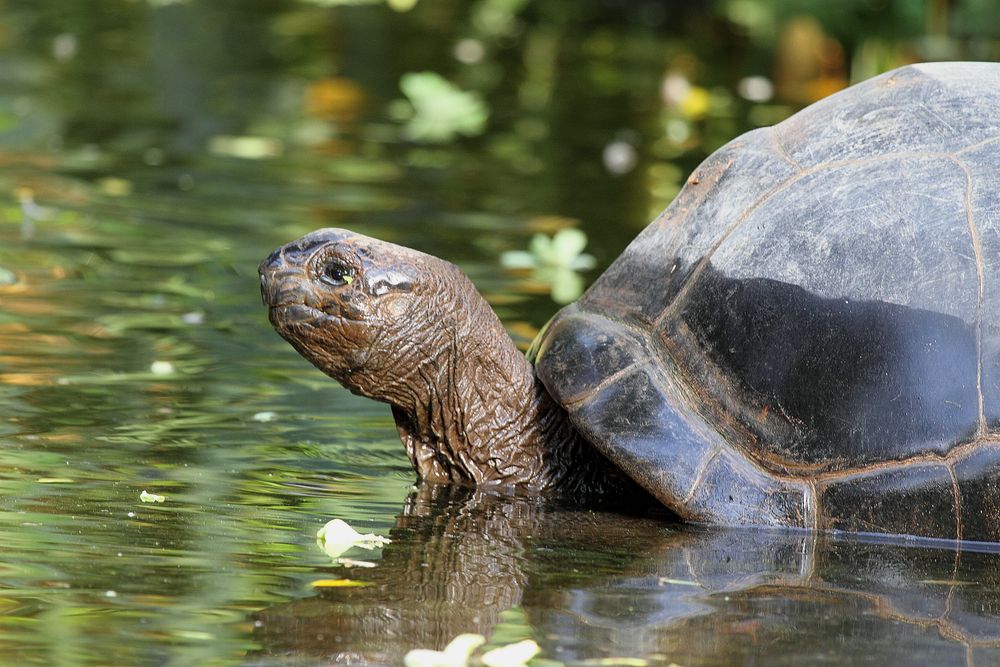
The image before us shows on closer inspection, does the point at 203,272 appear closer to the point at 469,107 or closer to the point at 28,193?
the point at 28,193

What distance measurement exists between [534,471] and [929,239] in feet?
4.37

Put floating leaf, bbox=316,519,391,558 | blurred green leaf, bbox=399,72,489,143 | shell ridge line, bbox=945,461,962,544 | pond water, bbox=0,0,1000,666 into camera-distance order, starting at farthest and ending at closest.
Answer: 1. blurred green leaf, bbox=399,72,489,143
2. shell ridge line, bbox=945,461,962,544
3. floating leaf, bbox=316,519,391,558
4. pond water, bbox=0,0,1000,666

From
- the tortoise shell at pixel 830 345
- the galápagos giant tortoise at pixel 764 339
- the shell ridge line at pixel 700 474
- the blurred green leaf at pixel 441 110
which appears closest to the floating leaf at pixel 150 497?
the galápagos giant tortoise at pixel 764 339

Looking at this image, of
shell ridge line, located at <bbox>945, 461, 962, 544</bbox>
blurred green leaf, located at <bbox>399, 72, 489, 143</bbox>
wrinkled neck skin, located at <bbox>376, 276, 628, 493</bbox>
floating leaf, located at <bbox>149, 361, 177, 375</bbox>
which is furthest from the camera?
blurred green leaf, located at <bbox>399, 72, 489, 143</bbox>

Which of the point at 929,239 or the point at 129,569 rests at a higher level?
the point at 929,239

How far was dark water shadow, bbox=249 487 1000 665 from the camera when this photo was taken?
9.81 feet

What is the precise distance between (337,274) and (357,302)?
96 mm

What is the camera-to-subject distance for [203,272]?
663cm

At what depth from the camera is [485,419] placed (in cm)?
447

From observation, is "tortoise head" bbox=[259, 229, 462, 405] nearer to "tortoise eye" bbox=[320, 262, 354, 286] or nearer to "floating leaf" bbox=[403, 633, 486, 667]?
"tortoise eye" bbox=[320, 262, 354, 286]

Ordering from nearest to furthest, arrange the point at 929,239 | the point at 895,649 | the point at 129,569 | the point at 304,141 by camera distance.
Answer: the point at 895,649 < the point at 129,569 < the point at 929,239 < the point at 304,141

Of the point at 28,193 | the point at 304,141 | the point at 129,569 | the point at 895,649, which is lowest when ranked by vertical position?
the point at 895,649

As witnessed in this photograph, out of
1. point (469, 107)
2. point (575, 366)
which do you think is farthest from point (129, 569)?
point (469, 107)

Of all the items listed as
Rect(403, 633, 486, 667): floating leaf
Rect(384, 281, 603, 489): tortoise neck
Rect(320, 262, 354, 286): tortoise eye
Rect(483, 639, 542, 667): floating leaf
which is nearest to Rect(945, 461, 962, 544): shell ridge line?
Rect(384, 281, 603, 489): tortoise neck
